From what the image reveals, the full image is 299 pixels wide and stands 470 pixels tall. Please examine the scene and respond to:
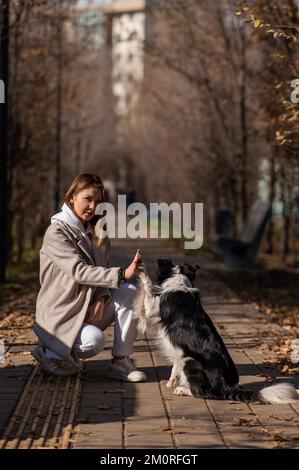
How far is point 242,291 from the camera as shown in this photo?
52.2 feet

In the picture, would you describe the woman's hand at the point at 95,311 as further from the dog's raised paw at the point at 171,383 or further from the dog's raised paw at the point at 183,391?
the dog's raised paw at the point at 183,391

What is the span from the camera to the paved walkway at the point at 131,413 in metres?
6.03

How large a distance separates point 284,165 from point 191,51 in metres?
6.51

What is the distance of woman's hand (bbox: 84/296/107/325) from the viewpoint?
7754 millimetres

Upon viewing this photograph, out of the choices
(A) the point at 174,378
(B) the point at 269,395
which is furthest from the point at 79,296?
(B) the point at 269,395

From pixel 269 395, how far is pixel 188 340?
75cm

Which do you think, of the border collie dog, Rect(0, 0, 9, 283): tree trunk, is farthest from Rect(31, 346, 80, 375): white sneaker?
Rect(0, 0, 9, 283): tree trunk

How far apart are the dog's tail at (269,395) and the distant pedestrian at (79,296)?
3.27 ft

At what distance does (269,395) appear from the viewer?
7.06 metres

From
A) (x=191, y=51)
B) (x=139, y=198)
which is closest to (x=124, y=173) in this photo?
(x=139, y=198)

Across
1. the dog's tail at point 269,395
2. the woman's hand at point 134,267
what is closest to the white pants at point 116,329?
the woman's hand at point 134,267

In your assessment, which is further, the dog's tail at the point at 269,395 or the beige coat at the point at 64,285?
the beige coat at the point at 64,285

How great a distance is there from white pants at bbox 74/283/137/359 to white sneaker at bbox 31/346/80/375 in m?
0.17
